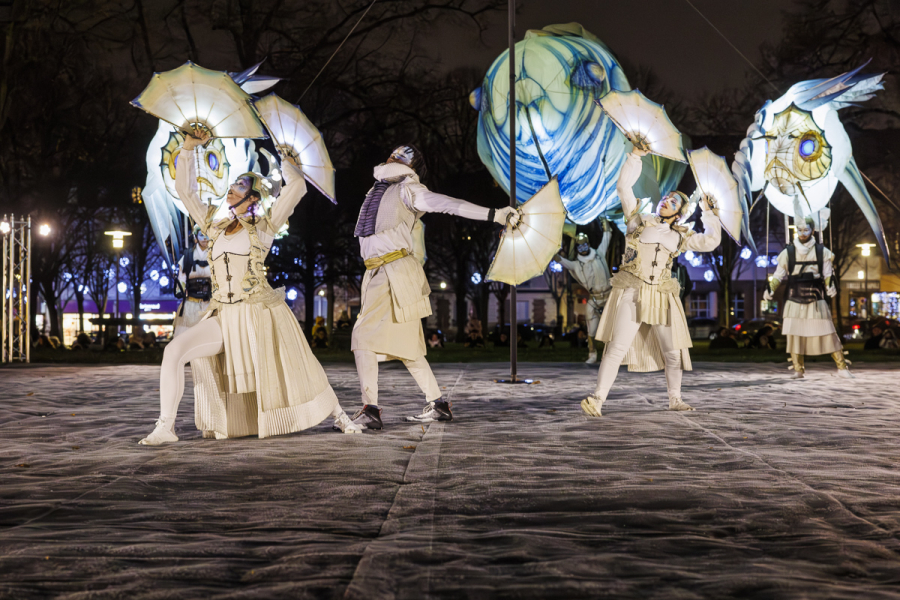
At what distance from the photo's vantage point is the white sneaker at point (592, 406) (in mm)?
8070

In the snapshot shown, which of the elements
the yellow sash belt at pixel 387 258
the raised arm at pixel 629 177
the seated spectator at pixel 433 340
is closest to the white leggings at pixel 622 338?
the raised arm at pixel 629 177

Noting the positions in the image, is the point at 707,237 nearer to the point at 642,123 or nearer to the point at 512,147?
the point at 642,123

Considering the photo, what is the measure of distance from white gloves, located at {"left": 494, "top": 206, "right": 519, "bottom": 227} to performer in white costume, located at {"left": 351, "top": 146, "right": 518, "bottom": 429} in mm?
621

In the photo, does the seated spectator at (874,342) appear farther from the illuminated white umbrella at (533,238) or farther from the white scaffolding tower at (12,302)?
the white scaffolding tower at (12,302)

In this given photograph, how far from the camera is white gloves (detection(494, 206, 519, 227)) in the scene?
691cm

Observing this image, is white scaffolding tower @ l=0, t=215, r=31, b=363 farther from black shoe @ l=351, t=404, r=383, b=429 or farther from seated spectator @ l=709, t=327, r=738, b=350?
seated spectator @ l=709, t=327, r=738, b=350

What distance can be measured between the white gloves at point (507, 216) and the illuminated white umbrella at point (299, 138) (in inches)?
55.3

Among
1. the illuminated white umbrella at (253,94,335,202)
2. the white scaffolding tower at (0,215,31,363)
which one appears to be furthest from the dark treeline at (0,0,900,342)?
the illuminated white umbrella at (253,94,335,202)

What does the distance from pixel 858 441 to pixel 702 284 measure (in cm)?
6363

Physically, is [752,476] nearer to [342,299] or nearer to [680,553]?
[680,553]

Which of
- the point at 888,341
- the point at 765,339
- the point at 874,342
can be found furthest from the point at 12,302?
the point at 888,341

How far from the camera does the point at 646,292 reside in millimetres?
8375

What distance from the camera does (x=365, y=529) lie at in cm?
378

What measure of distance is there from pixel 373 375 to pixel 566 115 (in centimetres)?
795
